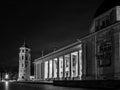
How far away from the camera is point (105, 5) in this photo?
60.6m

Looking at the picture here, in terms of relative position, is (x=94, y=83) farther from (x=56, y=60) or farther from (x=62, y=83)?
(x=56, y=60)

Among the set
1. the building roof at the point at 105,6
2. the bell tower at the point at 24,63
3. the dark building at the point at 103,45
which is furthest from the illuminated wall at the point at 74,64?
the bell tower at the point at 24,63

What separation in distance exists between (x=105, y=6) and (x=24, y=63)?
116936 millimetres

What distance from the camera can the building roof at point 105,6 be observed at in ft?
187

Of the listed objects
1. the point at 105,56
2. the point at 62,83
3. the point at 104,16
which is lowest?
the point at 62,83

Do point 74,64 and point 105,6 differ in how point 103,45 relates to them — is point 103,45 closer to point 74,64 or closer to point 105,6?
point 105,6

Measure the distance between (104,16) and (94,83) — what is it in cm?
2169

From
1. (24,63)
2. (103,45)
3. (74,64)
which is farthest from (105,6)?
(24,63)

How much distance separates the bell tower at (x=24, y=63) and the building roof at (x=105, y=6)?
11274 cm

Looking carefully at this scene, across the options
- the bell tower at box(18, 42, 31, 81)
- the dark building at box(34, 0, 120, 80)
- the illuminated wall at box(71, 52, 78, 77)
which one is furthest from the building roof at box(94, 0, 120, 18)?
the bell tower at box(18, 42, 31, 81)

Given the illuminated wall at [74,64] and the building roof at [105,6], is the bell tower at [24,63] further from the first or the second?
the building roof at [105,6]

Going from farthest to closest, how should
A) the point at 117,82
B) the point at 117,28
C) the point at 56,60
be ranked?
the point at 56,60 → the point at 117,28 → the point at 117,82

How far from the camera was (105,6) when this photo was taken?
60469mm

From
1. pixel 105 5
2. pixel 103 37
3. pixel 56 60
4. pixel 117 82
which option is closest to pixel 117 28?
pixel 103 37
